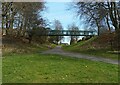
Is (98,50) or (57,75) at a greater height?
(98,50)

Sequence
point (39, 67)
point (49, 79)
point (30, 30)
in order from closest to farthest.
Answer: point (49, 79)
point (39, 67)
point (30, 30)

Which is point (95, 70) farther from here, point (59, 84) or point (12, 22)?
point (12, 22)

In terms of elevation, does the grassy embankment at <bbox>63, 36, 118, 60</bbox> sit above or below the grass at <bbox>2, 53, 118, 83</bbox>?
above

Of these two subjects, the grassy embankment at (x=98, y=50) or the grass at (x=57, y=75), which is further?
the grassy embankment at (x=98, y=50)

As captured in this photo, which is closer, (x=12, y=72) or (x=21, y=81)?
(x=21, y=81)

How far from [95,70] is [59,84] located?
3245 mm

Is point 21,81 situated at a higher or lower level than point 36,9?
lower

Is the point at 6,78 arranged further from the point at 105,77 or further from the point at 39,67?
the point at 105,77

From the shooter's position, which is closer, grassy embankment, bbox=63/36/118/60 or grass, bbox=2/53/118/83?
grass, bbox=2/53/118/83

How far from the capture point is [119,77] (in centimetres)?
1138

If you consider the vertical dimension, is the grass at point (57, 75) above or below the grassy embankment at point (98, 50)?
below

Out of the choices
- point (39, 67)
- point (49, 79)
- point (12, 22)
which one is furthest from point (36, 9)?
point (49, 79)

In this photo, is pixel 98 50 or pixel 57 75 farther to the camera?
pixel 98 50

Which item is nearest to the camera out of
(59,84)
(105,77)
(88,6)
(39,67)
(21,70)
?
(59,84)
